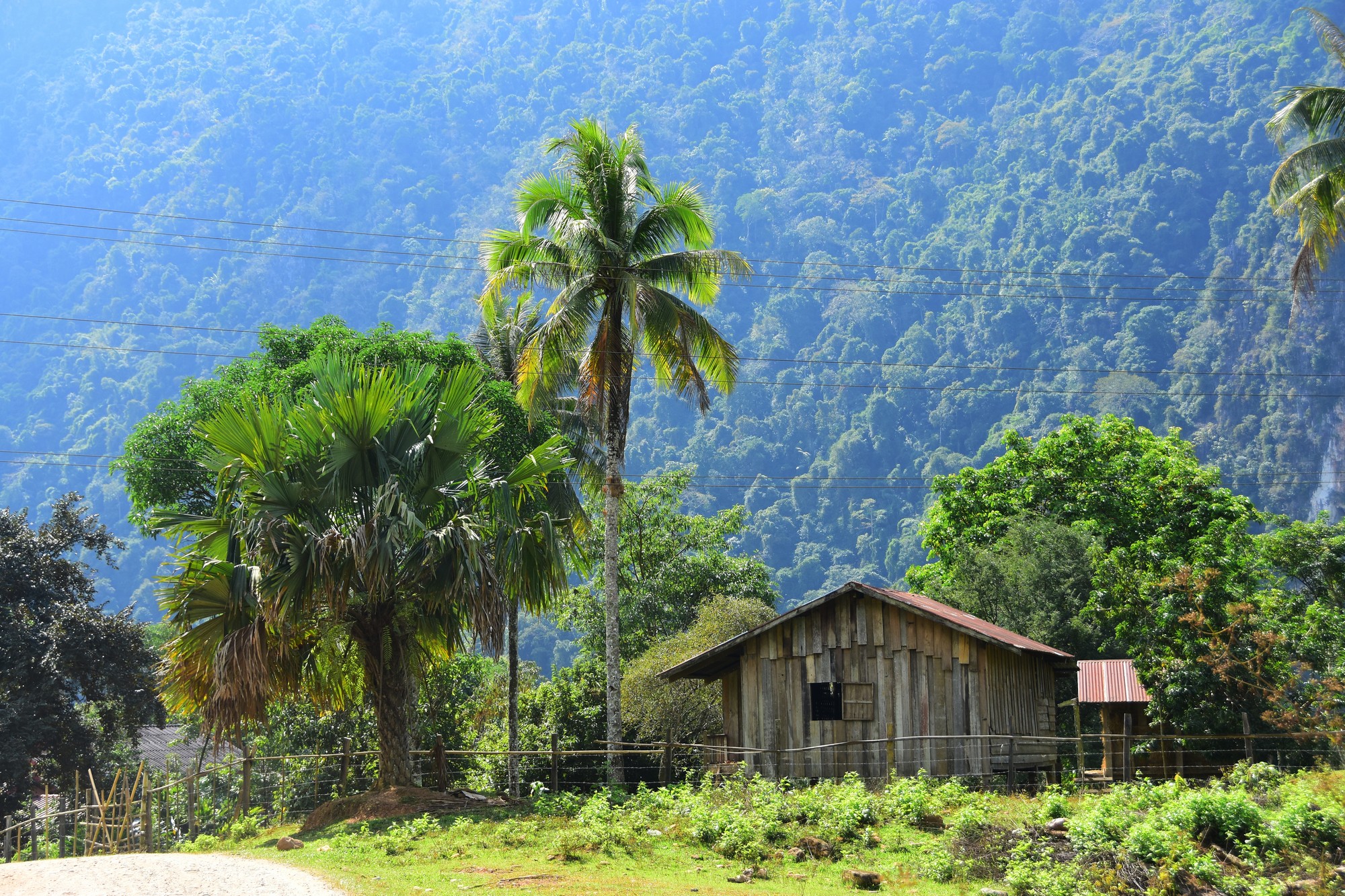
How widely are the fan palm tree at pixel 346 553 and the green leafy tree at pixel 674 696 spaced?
14752 millimetres

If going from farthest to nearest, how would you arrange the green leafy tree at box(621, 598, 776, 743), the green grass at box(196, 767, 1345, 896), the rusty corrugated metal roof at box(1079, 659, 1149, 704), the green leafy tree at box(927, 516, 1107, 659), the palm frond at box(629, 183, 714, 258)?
1. the green leafy tree at box(927, 516, 1107, 659)
2. the green leafy tree at box(621, 598, 776, 743)
3. the rusty corrugated metal roof at box(1079, 659, 1149, 704)
4. the palm frond at box(629, 183, 714, 258)
5. the green grass at box(196, 767, 1345, 896)

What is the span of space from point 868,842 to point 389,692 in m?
8.78

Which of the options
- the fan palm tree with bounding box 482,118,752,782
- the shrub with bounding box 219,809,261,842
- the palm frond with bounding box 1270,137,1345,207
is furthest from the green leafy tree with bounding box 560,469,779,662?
the palm frond with bounding box 1270,137,1345,207

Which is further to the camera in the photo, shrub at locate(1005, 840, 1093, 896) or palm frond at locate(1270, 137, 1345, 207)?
palm frond at locate(1270, 137, 1345, 207)

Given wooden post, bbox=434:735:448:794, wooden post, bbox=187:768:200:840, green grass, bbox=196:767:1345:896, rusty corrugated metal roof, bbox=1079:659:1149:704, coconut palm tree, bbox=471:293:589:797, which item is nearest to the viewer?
green grass, bbox=196:767:1345:896

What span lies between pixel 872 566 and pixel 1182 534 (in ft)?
320

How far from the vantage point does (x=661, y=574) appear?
147 ft

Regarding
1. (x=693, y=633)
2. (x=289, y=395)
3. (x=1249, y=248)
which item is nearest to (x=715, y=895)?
(x=289, y=395)

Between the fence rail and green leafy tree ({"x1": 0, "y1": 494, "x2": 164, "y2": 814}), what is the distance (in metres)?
2.19

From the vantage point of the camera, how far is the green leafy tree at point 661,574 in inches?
1731

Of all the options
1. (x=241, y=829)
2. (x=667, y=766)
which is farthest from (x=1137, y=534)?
(x=241, y=829)

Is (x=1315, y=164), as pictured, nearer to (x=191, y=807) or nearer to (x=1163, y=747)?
(x=1163, y=747)

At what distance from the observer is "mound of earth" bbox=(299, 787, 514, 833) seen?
1930 cm

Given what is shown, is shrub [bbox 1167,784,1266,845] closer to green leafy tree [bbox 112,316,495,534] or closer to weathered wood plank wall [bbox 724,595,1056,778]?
weathered wood plank wall [bbox 724,595,1056,778]
